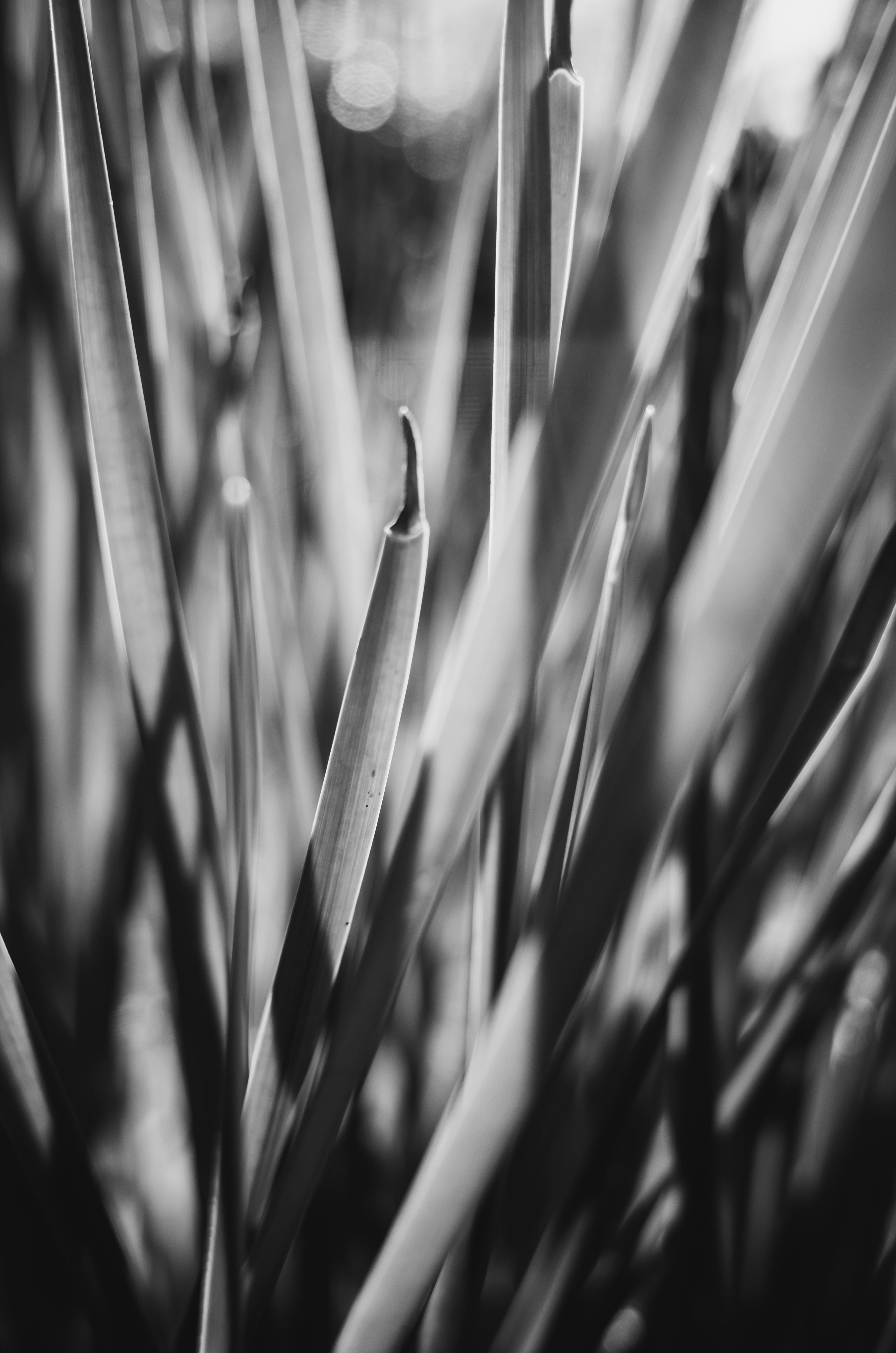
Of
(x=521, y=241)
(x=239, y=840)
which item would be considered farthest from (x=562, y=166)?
(x=239, y=840)

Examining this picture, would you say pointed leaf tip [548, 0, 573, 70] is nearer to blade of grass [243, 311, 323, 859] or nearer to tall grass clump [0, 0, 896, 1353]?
tall grass clump [0, 0, 896, 1353]

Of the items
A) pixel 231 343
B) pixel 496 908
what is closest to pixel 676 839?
pixel 496 908

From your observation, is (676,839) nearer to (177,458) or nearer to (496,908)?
(496,908)

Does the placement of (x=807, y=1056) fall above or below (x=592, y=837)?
below

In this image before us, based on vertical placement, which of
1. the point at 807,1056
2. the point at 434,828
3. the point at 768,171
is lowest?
the point at 807,1056

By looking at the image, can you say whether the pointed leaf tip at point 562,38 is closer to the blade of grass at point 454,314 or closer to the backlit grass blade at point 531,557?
the backlit grass blade at point 531,557

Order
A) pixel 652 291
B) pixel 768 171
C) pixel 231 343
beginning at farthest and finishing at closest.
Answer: pixel 768 171, pixel 231 343, pixel 652 291

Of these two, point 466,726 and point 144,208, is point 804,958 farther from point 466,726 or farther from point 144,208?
point 144,208
